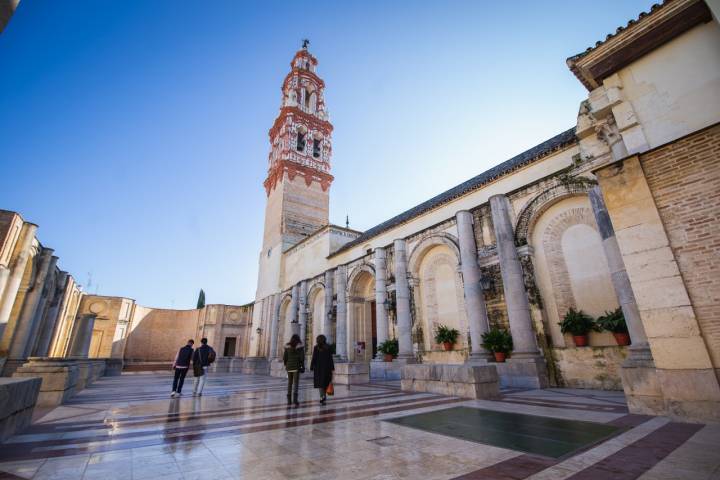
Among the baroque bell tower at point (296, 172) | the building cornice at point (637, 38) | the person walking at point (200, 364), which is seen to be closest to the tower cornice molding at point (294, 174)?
the baroque bell tower at point (296, 172)

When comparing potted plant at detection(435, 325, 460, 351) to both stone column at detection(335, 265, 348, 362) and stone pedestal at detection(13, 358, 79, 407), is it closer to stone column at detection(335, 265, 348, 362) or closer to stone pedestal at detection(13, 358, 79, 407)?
stone column at detection(335, 265, 348, 362)

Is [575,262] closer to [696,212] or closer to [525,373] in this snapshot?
[525,373]

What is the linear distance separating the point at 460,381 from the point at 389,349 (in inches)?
306

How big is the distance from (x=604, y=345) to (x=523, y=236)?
4.21m

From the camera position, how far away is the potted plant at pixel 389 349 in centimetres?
1527

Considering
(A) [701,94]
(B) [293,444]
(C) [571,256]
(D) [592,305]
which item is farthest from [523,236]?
(B) [293,444]

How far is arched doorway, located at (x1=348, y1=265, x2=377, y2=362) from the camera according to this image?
19.4 metres

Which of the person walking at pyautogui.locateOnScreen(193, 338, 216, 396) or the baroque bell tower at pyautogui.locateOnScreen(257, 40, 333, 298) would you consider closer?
the person walking at pyautogui.locateOnScreen(193, 338, 216, 396)

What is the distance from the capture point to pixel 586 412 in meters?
5.67

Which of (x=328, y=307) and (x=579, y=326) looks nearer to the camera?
(x=579, y=326)

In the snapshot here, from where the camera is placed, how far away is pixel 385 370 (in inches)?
584

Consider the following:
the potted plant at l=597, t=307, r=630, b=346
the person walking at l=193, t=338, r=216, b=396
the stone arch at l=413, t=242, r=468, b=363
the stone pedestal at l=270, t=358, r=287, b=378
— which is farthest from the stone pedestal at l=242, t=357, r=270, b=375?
the potted plant at l=597, t=307, r=630, b=346

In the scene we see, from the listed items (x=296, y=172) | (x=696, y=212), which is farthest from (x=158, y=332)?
(x=696, y=212)

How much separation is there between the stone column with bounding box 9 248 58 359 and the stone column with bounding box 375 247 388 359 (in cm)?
1668
